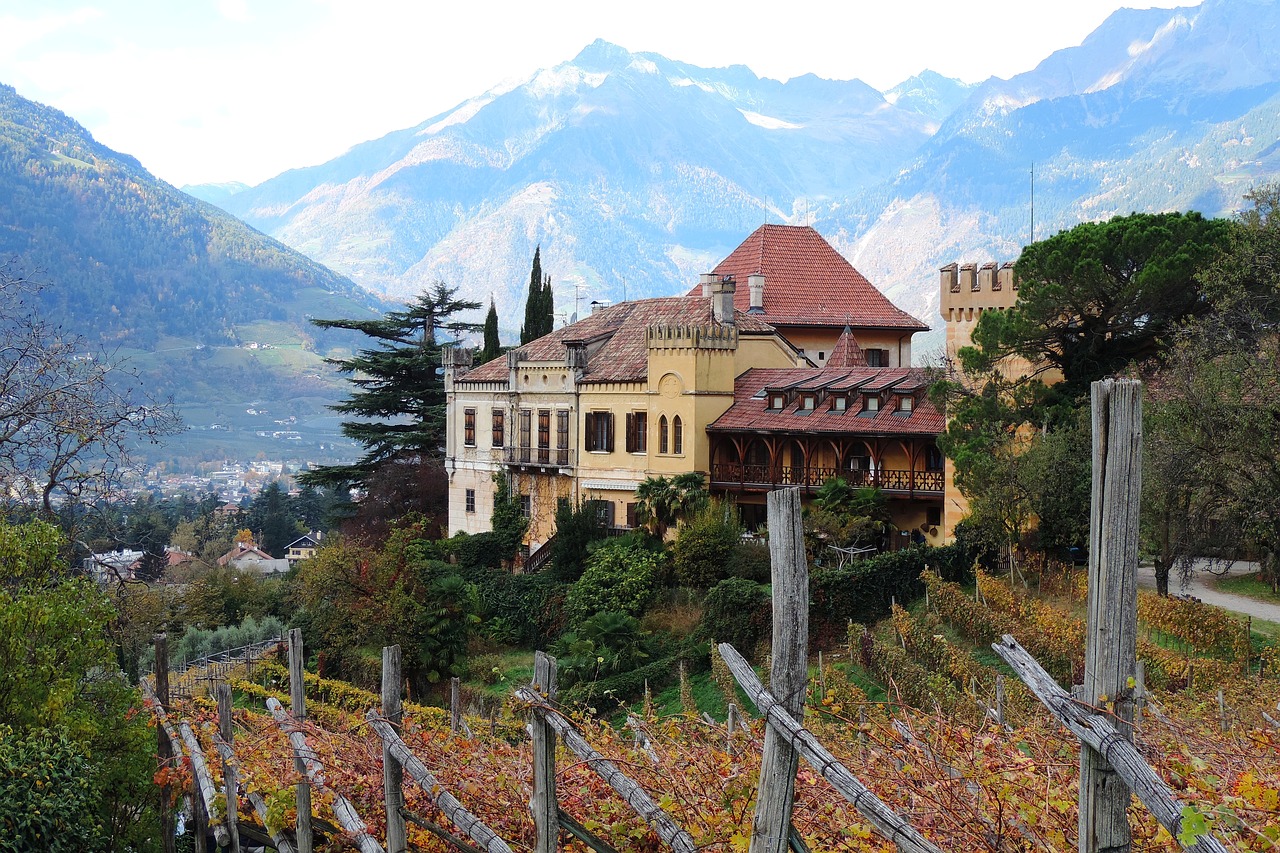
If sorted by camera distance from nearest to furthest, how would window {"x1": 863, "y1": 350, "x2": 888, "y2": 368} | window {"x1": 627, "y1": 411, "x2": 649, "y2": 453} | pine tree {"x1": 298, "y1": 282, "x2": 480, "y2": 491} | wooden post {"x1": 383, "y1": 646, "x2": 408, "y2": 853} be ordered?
wooden post {"x1": 383, "y1": 646, "x2": 408, "y2": 853}, window {"x1": 627, "y1": 411, "x2": 649, "y2": 453}, window {"x1": 863, "y1": 350, "x2": 888, "y2": 368}, pine tree {"x1": 298, "y1": 282, "x2": 480, "y2": 491}

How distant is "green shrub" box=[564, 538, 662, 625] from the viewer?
3344 cm

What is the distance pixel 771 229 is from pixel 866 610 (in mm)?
22747

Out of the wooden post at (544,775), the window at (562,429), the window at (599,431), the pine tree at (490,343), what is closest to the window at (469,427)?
the pine tree at (490,343)

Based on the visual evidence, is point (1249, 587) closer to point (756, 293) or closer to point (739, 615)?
point (739, 615)

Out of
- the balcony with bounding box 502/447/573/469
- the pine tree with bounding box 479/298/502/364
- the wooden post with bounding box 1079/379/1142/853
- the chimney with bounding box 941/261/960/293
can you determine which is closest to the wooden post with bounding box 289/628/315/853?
the wooden post with bounding box 1079/379/1142/853

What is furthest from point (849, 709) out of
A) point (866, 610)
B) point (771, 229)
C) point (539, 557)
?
point (771, 229)

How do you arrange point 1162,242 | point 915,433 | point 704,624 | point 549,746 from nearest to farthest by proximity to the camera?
point 549,746
point 1162,242
point 704,624
point 915,433

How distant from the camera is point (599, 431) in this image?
133 feet

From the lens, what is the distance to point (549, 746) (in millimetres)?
8195

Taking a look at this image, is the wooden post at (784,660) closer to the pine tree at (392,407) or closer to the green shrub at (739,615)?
the green shrub at (739,615)

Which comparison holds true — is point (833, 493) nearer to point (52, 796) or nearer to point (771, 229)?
point (771, 229)

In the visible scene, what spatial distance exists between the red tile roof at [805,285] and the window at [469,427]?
879 cm

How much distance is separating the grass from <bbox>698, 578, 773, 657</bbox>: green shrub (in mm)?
9739

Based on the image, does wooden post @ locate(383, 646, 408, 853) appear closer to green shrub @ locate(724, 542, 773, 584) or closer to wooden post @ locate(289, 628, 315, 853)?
wooden post @ locate(289, 628, 315, 853)
